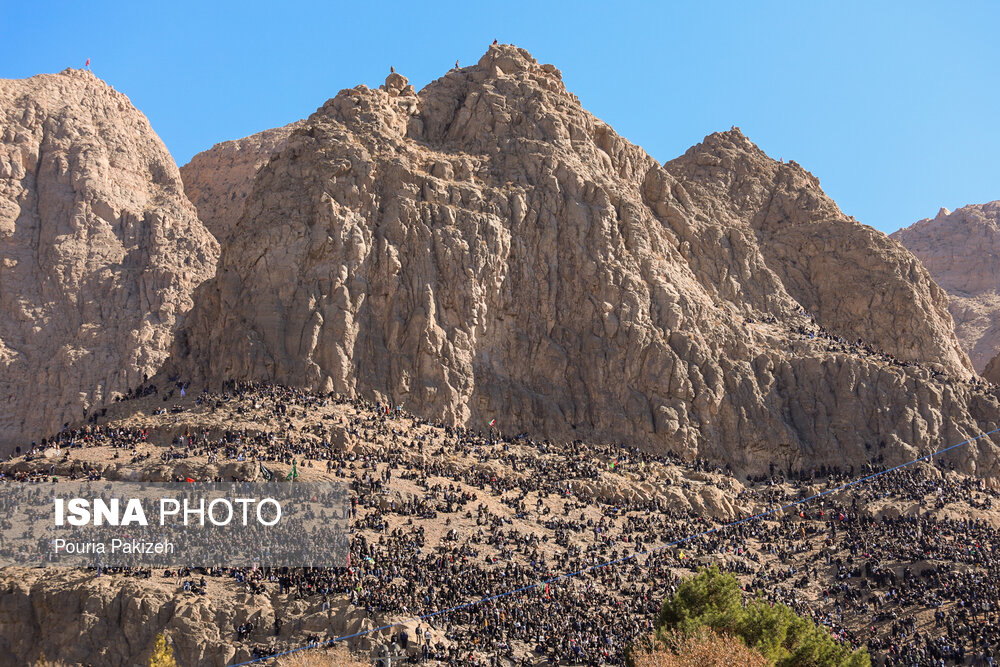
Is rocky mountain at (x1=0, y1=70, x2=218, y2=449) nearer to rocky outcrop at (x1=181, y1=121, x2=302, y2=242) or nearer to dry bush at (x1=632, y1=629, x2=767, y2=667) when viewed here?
rocky outcrop at (x1=181, y1=121, x2=302, y2=242)

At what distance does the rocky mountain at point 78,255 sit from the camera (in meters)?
106

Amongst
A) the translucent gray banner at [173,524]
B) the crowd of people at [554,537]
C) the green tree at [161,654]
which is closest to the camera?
the green tree at [161,654]

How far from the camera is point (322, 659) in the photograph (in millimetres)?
44312

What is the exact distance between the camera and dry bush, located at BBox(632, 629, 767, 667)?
3703 centimetres

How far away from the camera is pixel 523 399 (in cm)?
8144

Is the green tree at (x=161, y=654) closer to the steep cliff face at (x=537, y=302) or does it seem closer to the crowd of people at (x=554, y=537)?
the crowd of people at (x=554, y=537)

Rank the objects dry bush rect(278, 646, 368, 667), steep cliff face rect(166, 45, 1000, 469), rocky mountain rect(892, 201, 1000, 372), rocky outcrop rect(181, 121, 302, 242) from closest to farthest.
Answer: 1. dry bush rect(278, 646, 368, 667)
2. steep cliff face rect(166, 45, 1000, 469)
3. rocky outcrop rect(181, 121, 302, 242)
4. rocky mountain rect(892, 201, 1000, 372)

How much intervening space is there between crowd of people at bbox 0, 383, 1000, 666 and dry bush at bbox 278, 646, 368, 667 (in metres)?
1.51

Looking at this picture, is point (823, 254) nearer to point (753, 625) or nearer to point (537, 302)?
point (537, 302)

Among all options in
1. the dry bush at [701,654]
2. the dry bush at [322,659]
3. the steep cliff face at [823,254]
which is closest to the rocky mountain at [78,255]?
the steep cliff face at [823,254]

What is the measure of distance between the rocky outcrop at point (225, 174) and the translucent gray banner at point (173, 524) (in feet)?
289

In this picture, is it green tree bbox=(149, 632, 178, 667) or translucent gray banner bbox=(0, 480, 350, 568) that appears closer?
green tree bbox=(149, 632, 178, 667)

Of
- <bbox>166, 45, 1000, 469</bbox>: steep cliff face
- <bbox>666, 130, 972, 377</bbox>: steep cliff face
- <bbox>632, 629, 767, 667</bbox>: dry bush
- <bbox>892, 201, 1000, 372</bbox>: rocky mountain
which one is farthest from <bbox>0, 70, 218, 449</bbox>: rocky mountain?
<bbox>892, 201, 1000, 372</bbox>: rocky mountain

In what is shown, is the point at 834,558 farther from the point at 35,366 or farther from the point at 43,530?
the point at 35,366
